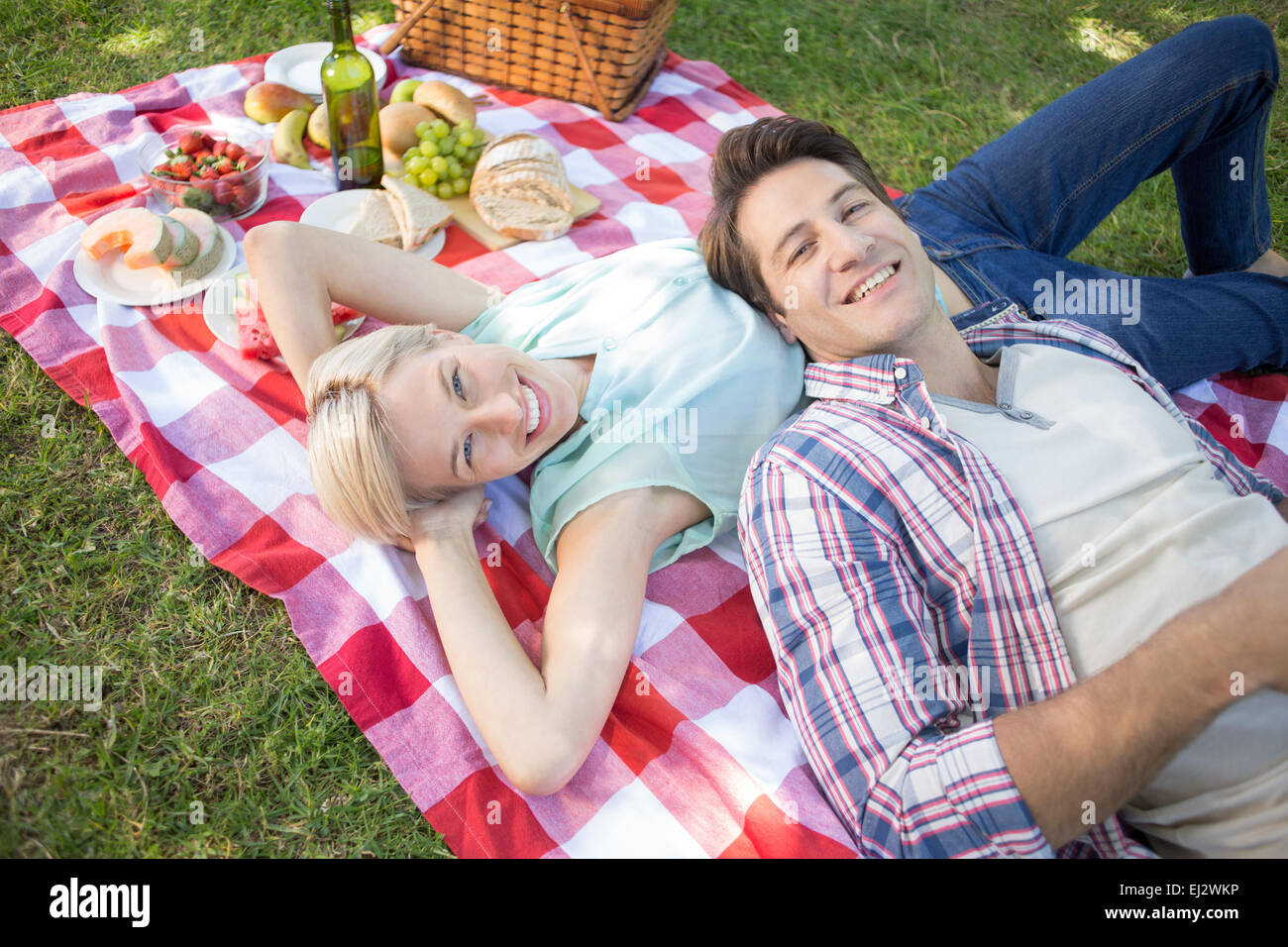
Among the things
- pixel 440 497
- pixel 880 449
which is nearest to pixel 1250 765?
pixel 880 449

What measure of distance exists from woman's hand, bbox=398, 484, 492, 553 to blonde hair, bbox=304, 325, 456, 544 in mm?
27

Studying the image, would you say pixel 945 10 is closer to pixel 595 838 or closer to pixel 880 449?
pixel 880 449

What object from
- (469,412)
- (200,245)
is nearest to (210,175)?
(200,245)

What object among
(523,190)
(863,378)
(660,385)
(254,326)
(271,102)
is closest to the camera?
(863,378)

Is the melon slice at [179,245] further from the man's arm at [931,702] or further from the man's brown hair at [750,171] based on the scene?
the man's arm at [931,702]

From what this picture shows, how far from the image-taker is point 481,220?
127 inches

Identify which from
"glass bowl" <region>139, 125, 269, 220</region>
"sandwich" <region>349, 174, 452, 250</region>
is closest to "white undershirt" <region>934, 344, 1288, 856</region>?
"sandwich" <region>349, 174, 452, 250</region>

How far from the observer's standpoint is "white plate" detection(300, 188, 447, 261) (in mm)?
2979

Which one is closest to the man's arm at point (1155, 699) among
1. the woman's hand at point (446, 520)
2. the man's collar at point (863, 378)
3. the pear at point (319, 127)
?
the man's collar at point (863, 378)

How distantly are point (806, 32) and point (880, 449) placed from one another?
363cm

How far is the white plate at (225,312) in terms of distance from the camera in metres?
2.67

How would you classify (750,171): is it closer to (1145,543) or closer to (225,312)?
(1145,543)

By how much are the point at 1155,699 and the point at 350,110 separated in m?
2.99
